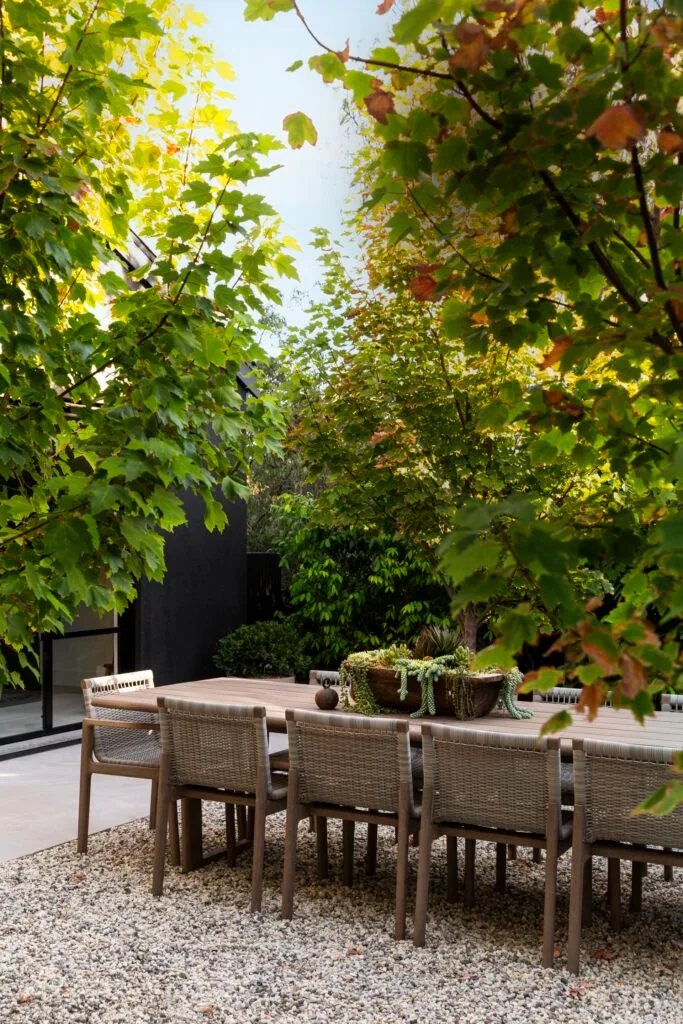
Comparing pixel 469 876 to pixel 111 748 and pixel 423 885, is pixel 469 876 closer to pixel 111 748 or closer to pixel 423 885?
pixel 423 885

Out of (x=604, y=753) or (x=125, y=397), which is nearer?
(x=125, y=397)

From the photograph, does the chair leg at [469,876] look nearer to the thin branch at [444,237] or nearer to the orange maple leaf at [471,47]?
the thin branch at [444,237]

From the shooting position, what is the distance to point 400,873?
4285mm

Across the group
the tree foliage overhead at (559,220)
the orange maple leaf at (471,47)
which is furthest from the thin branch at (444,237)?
the orange maple leaf at (471,47)

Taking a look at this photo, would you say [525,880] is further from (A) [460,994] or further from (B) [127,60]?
(B) [127,60]

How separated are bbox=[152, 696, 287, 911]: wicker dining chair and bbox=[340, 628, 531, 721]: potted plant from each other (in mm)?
601

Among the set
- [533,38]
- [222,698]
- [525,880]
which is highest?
[533,38]

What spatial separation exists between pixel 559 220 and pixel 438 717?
3.81 m

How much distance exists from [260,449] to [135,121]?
1075 mm

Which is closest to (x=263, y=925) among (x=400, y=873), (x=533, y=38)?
(x=400, y=873)

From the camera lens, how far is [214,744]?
15.7 feet

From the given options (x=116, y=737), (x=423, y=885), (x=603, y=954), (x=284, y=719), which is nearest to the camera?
(x=603, y=954)

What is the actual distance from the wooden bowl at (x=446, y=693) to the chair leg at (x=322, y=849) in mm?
679

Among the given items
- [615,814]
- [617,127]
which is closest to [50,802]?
[615,814]
